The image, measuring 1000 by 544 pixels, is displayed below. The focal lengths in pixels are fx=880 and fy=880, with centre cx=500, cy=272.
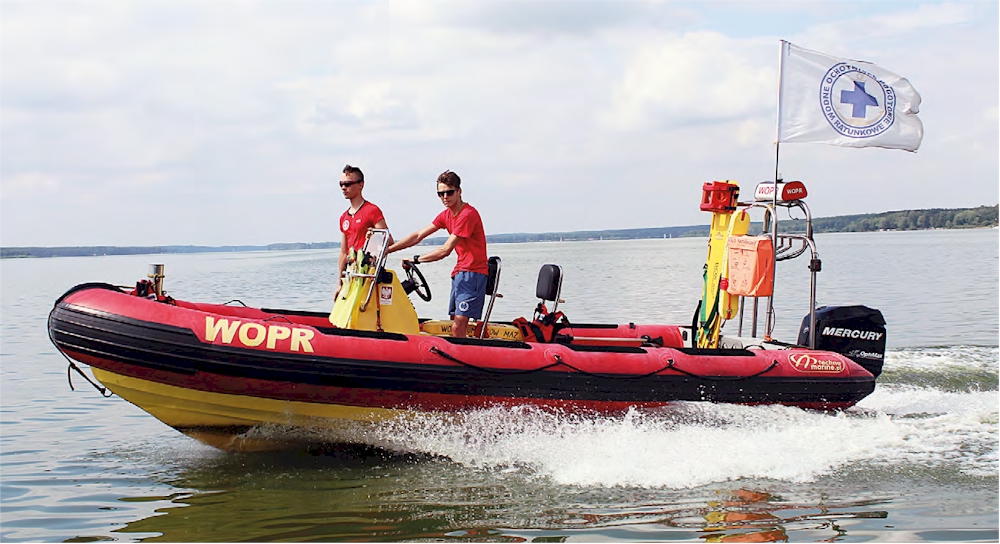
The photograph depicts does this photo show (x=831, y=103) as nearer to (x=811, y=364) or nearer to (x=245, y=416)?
(x=811, y=364)

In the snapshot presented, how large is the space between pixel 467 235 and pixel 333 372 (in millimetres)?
1414

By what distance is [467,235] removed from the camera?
6336mm

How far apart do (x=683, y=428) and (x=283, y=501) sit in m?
2.75

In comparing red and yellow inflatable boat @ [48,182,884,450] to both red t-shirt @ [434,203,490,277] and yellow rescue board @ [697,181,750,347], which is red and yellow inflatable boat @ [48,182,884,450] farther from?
yellow rescue board @ [697,181,750,347]

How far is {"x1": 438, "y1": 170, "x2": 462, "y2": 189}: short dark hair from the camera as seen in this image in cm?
631

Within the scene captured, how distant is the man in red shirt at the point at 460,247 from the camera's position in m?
6.33

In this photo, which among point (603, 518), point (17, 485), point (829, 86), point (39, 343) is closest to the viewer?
point (603, 518)

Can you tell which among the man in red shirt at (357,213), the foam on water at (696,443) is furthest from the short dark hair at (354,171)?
the foam on water at (696,443)

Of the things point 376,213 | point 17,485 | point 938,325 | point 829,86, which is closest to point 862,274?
point 938,325

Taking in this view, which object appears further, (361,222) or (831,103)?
(831,103)

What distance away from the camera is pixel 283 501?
5105mm

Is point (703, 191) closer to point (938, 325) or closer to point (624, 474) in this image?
point (624, 474)

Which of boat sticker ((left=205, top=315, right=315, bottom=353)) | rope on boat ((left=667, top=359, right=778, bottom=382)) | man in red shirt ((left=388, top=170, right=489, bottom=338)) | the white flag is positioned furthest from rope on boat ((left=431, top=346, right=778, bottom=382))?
the white flag

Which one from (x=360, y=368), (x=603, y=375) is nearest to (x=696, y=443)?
(x=603, y=375)
